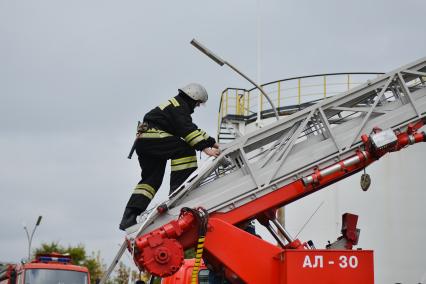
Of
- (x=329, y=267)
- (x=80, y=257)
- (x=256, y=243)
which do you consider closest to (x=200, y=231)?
(x=256, y=243)

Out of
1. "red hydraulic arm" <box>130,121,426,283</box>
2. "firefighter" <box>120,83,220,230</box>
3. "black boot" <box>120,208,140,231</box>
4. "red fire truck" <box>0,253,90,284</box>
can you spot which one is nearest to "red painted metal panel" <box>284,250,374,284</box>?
"red hydraulic arm" <box>130,121,426,283</box>

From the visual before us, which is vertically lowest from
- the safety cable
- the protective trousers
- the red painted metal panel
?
the red painted metal panel

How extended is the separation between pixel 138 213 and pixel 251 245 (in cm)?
143

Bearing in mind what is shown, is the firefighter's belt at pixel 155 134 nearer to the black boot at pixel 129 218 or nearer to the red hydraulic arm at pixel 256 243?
the black boot at pixel 129 218

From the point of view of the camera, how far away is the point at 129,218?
23.7 ft

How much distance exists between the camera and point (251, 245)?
259 inches

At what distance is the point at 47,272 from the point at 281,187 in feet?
27.7

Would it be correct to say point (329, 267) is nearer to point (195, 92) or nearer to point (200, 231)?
point (200, 231)

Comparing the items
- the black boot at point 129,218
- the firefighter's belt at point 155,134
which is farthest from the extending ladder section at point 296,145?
the firefighter's belt at point 155,134

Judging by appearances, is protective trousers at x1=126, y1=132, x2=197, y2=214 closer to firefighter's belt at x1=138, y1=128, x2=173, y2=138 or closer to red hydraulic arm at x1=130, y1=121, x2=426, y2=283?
firefighter's belt at x1=138, y1=128, x2=173, y2=138

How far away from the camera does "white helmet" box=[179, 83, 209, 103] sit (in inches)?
293

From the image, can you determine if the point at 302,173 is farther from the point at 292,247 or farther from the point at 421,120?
the point at 421,120

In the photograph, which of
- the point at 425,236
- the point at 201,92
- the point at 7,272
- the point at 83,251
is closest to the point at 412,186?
the point at 425,236

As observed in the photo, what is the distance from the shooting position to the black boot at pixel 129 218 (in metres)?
7.21
